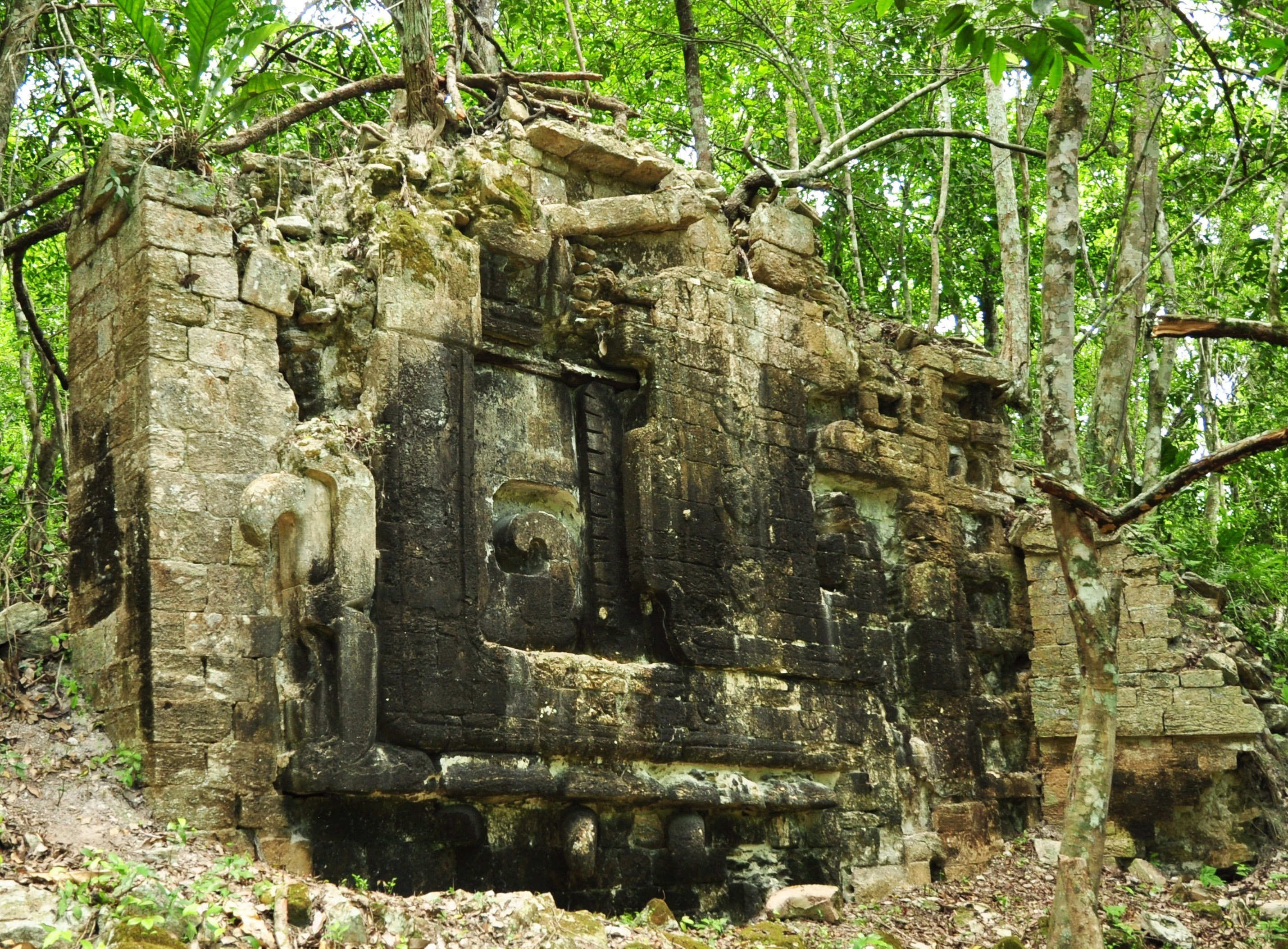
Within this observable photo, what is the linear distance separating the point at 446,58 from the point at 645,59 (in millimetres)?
6961

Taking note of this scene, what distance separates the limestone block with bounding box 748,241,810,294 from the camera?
9.92 m

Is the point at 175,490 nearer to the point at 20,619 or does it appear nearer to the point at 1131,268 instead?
the point at 20,619

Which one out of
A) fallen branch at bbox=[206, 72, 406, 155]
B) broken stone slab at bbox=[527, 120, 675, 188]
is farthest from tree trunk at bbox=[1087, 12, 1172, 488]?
fallen branch at bbox=[206, 72, 406, 155]

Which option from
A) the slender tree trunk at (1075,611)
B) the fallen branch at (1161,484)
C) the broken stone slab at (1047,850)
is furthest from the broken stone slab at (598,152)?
the broken stone slab at (1047,850)

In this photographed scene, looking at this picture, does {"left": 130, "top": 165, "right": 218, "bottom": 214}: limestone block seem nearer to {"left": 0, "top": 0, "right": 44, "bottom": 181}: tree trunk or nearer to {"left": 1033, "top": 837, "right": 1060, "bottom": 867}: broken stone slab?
{"left": 0, "top": 0, "right": 44, "bottom": 181}: tree trunk

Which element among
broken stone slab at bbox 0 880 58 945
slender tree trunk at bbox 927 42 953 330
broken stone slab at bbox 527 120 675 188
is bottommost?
broken stone slab at bbox 0 880 58 945

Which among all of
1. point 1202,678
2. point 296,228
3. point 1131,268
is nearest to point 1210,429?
point 1131,268

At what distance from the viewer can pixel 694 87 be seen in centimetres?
1309

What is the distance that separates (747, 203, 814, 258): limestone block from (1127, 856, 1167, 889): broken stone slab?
195 inches

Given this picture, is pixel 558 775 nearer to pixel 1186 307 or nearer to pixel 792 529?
pixel 792 529

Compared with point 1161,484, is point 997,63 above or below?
above

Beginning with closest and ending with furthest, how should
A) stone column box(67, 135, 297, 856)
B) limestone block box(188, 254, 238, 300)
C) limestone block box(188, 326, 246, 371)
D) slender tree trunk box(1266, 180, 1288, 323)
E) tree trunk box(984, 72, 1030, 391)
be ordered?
slender tree trunk box(1266, 180, 1288, 323) < stone column box(67, 135, 297, 856) < limestone block box(188, 326, 246, 371) < limestone block box(188, 254, 238, 300) < tree trunk box(984, 72, 1030, 391)

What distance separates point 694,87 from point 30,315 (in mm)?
6608

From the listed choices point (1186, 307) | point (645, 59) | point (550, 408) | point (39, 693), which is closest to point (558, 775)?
point (550, 408)
